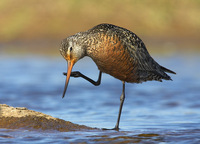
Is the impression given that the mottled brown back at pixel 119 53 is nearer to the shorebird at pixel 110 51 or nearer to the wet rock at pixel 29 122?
the shorebird at pixel 110 51

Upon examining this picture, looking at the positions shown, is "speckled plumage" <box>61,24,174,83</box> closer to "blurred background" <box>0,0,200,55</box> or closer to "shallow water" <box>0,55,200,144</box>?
"shallow water" <box>0,55,200,144</box>

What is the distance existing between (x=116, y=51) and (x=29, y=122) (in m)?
1.64

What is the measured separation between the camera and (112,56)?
7.52 meters

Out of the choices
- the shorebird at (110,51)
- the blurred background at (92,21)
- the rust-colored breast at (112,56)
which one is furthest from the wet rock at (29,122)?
the blurred background at (92,21)

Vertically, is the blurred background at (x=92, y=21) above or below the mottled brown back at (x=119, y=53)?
above

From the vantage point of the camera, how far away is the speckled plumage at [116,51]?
741cm

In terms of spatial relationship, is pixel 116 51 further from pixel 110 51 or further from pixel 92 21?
pixel 92 21

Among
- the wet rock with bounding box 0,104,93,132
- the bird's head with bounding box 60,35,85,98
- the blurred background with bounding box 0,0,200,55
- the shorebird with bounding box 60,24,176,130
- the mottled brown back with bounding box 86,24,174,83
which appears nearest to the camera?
the wet rock with bounding box 0,104,93,132

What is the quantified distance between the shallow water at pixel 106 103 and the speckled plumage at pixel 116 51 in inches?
32.1

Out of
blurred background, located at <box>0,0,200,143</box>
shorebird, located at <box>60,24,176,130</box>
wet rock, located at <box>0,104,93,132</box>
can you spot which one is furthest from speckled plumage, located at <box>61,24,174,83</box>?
wet rock, located at <box>0,104,93,132</box>

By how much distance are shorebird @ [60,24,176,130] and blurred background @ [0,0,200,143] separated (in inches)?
32.7

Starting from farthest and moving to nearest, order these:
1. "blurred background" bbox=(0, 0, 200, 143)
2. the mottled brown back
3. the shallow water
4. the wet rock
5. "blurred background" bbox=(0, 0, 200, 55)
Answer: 1. "blurred background" bbox=(0, 0, 200, 55)
2. "blurred background" bbox=(0, 0, 200, 143)
3. the mottled brown back
4. the wet rock
5. the shallow water

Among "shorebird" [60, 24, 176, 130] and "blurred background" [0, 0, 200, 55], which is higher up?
"blurred background" [0, 0, 200, 55]

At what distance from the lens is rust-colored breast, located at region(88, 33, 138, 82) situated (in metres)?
7.41
